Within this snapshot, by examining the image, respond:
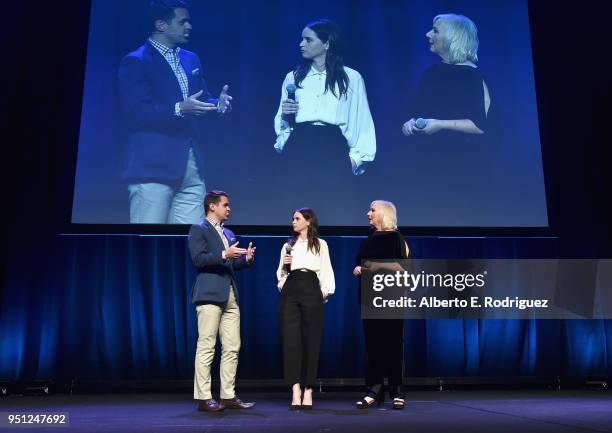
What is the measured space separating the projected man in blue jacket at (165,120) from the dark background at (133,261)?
0.42 metres

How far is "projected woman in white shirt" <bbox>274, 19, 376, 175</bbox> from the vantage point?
517cm

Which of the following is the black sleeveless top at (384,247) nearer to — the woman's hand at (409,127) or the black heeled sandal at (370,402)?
the black heeled sandal at (370,402)

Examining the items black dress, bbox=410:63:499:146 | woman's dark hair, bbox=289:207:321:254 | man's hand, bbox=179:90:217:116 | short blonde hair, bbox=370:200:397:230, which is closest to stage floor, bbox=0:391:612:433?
woman's dark hair, bbox=289:207:321:254

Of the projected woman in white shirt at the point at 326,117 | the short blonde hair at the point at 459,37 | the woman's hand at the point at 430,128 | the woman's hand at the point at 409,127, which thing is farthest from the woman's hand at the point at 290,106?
the short blonde hair at the point at 459,37

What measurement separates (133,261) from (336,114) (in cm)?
221

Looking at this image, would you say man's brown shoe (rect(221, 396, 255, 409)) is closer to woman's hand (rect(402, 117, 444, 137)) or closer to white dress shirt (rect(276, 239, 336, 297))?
white dress shirt (rect(276, 239, 336, 297))

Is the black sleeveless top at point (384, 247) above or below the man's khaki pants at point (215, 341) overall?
above

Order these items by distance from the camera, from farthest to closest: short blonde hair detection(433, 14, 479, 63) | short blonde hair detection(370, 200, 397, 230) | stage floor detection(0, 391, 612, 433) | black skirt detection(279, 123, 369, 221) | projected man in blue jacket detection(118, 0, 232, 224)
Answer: short blonde hair detection(433, 14, 479, 63) < black skirt detection(279, 123, 369, 221) < projected man in blue jacket detection(118, 0, 232, 224) < short blonde hair detection(370, 200, 397, 230) < stage floor detection(0, 391, 612, 433)

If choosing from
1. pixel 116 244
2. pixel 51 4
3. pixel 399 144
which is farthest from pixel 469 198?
pixel 51 4

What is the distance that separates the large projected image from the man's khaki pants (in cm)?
150

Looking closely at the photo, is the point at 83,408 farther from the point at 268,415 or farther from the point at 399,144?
the point at 399,144

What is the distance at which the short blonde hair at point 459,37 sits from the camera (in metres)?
5.44

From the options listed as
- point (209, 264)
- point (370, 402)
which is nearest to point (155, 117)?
point (209, 264)

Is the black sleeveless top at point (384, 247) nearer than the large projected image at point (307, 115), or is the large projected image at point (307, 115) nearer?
the black sleeveless top at point (384, 247)
